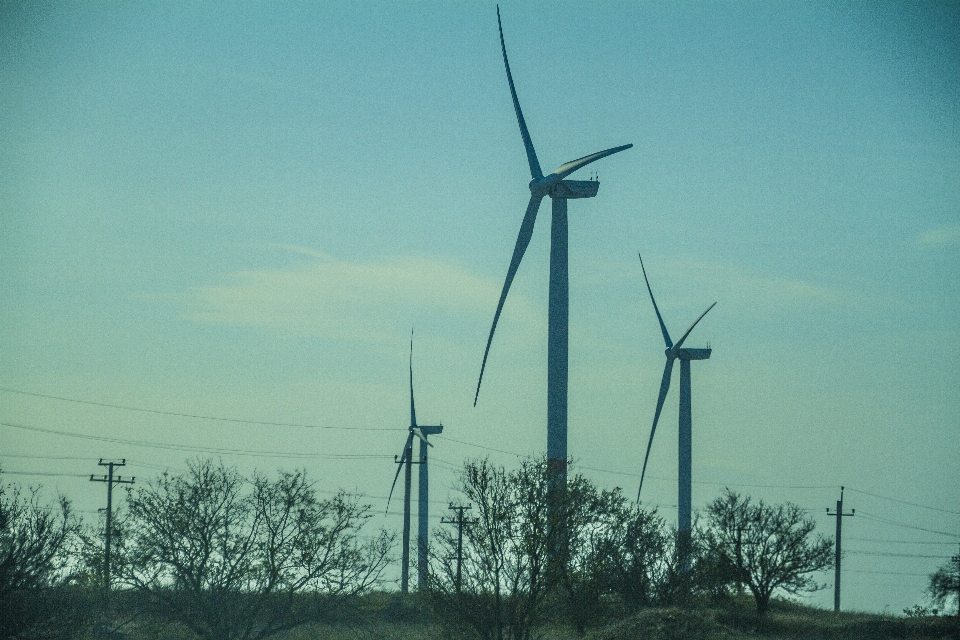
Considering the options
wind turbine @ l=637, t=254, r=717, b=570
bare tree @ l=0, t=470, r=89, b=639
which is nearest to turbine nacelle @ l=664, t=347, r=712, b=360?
wind turbine @ l=637, t=254, r=717, b=570

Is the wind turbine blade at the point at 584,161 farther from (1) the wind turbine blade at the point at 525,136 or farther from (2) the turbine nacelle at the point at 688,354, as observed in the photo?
(2) the turbine nacelle at the point at 688,354

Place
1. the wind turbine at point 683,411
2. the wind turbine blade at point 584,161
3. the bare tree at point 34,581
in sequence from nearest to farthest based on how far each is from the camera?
the bare tree at point 34,581 < the wind turbine blade at point 584,161 < the wind turbine at point 683,411

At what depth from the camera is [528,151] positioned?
208 ft

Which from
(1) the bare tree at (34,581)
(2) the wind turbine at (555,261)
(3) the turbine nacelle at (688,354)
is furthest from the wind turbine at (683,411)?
(1) the bare tree at (34,581)

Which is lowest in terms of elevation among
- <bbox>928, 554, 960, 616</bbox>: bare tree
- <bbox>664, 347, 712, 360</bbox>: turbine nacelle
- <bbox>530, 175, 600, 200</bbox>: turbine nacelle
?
<bbox>928, 554, 960, 616</bbox>: bare tree

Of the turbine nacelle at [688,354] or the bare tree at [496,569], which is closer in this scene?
the bare tree at [496,569]

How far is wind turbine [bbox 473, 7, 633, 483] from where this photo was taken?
5712 centimetres

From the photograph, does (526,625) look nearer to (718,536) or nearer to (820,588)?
(718,536)

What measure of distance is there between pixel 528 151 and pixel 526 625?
25533 millimetres

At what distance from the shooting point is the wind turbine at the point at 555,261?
5712 centimetres

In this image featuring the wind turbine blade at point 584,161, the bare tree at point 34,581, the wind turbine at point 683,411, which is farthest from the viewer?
the wind turbine at point 683,411

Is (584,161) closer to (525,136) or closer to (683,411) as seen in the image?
(525,136)

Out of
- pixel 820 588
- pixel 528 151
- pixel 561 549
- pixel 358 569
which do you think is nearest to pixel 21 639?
pixel 358 569

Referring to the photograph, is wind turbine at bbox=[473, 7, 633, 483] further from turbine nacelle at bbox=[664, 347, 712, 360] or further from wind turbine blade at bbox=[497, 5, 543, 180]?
turbine nacelle at bbox=[664, 347, 712, 360]
